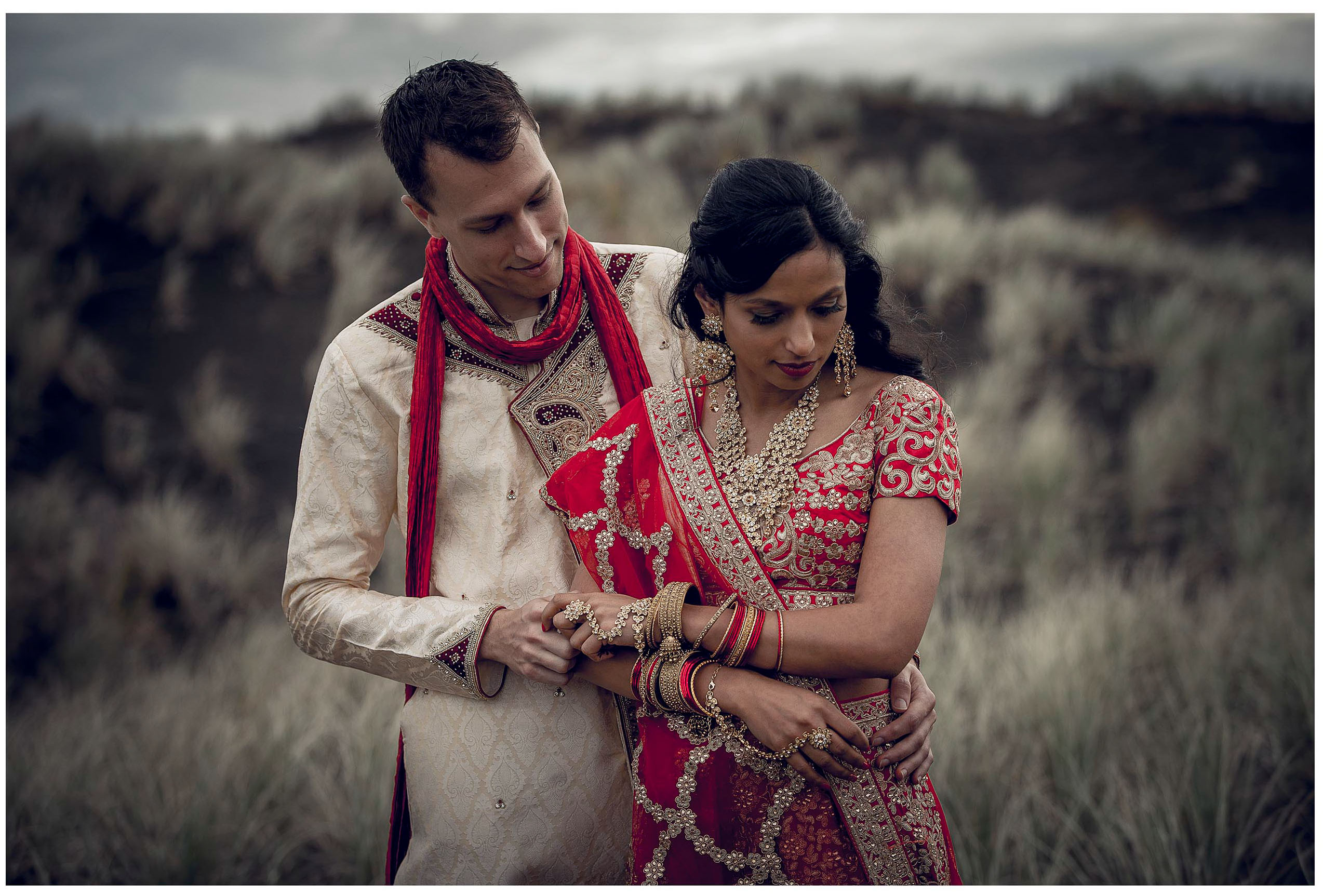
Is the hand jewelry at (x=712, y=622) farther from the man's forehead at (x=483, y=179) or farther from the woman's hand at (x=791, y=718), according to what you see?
the man's forehead at (x=483, y=179)

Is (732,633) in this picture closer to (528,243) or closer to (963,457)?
(528,243)

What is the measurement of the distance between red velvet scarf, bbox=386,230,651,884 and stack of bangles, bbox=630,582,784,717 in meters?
0.67

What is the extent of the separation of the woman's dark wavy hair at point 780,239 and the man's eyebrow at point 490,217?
0.48 metres

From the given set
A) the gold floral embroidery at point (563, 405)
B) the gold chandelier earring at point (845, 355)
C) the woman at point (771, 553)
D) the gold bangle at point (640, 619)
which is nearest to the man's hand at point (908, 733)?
the woman at point (771, 553)

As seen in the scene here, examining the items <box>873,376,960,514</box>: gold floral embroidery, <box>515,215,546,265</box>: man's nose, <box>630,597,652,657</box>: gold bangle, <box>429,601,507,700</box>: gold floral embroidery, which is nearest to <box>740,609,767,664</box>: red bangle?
<box>630,597,652,657</box>: gold bangle

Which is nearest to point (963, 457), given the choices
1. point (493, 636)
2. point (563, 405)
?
point (563, 405)

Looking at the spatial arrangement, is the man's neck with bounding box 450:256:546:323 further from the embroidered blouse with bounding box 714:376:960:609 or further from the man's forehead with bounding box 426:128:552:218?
the embroidered blouse with bounding box 714:376:960:609

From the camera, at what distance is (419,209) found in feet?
7.14

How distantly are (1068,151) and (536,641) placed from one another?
11.8 metres

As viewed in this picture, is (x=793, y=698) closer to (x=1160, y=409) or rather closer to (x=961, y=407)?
(x=961, y=407)

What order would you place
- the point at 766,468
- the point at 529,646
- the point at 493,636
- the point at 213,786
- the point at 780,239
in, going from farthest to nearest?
the point at 213,786 → the point at 493,636 → the point at 529,646 → the point at 766,468 → the point at 780,239

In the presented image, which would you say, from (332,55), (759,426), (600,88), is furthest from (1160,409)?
(600,88)

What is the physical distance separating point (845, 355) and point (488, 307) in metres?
0.98

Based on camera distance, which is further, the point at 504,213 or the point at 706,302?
the point at 504,213
